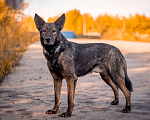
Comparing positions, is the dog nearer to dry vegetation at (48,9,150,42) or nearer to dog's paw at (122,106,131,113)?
dog's paw at (122,106,131,113)

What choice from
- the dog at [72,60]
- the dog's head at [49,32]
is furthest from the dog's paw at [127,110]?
the dog's head at [49,32]

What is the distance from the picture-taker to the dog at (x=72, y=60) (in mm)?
4387

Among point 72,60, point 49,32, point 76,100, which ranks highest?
point 49,32

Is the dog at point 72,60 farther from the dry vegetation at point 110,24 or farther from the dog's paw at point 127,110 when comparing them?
the dry vegetation at point 110,24

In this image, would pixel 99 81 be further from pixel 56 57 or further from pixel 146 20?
pixel 146 20

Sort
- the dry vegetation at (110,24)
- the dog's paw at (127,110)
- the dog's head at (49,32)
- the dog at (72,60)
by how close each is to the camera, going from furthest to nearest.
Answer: the dry vegetation at (110,24) < the dog's paw at (127,110) < the dog at (72,60) < the dog's head at (49,32)

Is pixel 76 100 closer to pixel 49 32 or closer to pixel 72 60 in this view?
pixel 72 60

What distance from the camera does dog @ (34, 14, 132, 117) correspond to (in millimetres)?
4387

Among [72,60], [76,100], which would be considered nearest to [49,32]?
[72,60]

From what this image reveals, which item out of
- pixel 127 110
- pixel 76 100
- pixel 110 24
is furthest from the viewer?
pixel 110 24

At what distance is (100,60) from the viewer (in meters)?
4.84

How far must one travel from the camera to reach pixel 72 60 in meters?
4.50

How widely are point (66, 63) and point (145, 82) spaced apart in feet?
13.2

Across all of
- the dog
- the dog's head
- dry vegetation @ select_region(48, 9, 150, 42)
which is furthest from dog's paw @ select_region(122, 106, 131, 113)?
dry vegetation @ select_region(48, 9, 150, 42)
